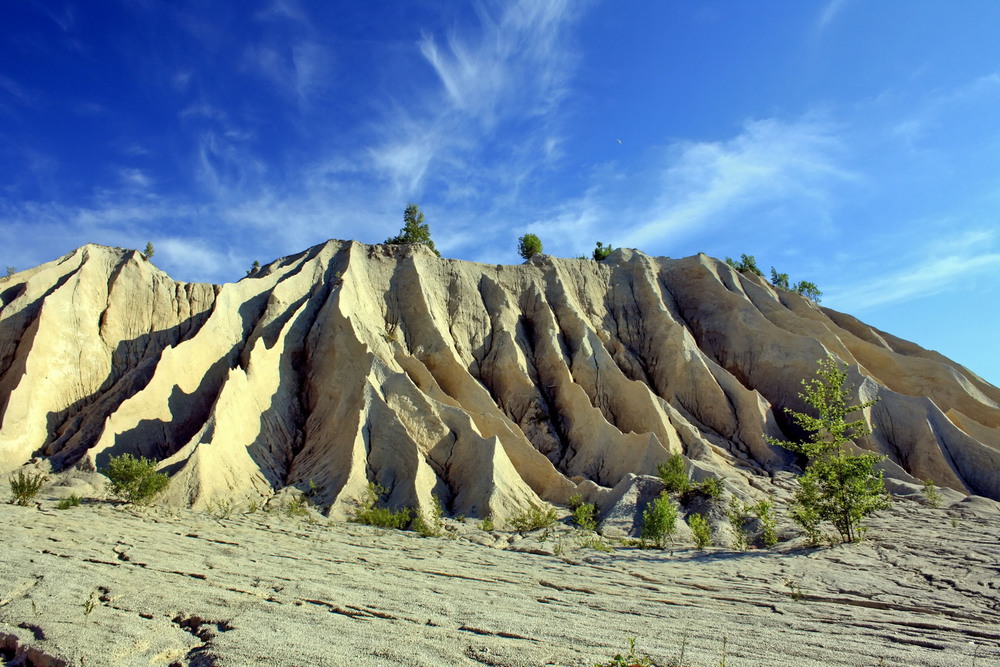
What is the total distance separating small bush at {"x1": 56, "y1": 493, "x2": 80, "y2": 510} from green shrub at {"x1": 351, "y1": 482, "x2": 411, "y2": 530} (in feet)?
22.2

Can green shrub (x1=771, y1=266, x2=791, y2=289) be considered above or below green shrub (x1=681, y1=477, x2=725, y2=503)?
above

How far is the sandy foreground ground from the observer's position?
5.55 metres

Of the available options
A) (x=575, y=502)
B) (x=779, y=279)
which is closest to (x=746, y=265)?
(x=779, y=279)

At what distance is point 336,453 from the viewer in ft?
67.8

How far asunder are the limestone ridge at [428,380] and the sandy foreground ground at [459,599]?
19.8 feet

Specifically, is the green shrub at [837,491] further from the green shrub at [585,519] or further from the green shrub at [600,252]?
the green shrub at [600,252]

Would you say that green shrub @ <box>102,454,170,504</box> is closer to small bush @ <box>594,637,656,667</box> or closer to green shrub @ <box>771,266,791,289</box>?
small bush @ <box>594,637,656,667</box>

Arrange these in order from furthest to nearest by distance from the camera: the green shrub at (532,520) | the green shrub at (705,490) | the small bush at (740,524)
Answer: the green shrub at (705,490)
the green shrub at (532,520)
the small bush at (740,524)

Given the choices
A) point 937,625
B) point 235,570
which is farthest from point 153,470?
point 937,625

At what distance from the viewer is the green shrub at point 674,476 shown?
19094 mm

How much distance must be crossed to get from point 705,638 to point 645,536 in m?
9.31

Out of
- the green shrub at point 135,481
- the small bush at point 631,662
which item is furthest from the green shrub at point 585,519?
the small bush at point 631,662

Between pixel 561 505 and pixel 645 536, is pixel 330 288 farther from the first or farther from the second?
pixel 645 536

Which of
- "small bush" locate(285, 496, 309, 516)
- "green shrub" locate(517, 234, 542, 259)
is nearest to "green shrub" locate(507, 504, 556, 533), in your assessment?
"small bush" locate(285, 496, 309, 516)
